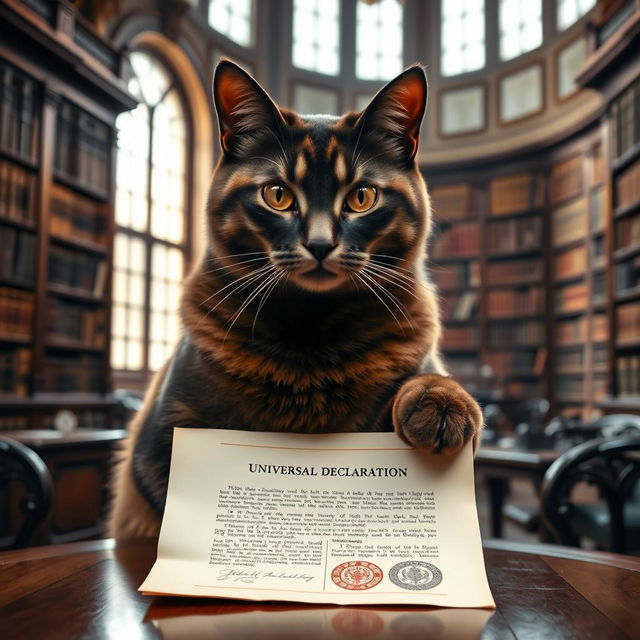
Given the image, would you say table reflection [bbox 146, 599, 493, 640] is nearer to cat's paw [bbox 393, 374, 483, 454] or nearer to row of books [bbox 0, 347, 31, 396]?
cat's paw [bbox 393, 374, 483, 454]

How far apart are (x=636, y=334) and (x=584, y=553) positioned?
392 cm

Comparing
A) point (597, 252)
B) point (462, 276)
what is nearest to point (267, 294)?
point (597, 252)

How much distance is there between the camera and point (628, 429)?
2598 millimetres

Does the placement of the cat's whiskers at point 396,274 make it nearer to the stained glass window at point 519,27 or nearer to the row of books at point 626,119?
the row of books at point 626,119

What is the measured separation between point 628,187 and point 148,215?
386cm

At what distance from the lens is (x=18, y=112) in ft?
12.8

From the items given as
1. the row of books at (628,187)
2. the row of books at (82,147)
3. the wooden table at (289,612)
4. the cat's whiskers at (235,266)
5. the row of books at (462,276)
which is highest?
the row of books at (82,147)

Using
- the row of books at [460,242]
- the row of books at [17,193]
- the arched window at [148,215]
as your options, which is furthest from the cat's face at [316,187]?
the row of books at [460,242]

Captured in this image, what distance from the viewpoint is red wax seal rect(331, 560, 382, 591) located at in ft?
1.96

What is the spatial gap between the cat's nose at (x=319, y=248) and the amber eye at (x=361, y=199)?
0.07 meters

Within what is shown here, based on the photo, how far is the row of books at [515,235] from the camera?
6504 millimetres

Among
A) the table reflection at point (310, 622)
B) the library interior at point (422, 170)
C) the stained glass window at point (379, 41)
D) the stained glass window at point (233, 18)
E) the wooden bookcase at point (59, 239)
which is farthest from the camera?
the stained glass window at point (379, 41)

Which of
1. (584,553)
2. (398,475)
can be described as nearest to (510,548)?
(584,553)
